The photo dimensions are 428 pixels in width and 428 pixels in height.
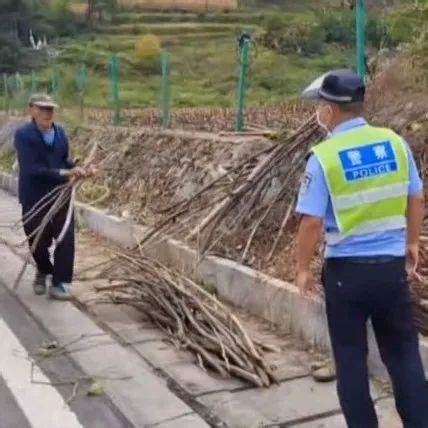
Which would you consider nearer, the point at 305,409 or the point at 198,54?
the point at 305,409

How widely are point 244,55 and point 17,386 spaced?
6135mm

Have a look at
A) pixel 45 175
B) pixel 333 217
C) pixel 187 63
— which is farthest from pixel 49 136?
pixel 187 63

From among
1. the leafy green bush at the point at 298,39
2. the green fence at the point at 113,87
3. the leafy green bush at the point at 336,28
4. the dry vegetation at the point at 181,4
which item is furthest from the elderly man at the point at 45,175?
the dry vegetation at the point at 181,4

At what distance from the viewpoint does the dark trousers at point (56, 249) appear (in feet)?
26.2

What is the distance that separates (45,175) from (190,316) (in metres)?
2.28

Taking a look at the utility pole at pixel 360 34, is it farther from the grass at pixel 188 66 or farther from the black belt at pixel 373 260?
the black belt at pixel 373 260

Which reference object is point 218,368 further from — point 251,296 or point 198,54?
point 198,54

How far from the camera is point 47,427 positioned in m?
5.00

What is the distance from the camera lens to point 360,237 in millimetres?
4000

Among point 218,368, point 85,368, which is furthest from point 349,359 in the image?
point 85,368

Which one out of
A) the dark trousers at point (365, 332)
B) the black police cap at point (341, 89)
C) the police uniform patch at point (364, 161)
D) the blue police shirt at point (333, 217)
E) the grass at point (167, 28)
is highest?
the black police cap at point (341, 89)

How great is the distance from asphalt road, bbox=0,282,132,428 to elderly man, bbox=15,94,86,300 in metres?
1.10

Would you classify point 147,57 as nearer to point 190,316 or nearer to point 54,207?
point 54,207

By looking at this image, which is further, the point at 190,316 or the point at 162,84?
the point at 162,84
